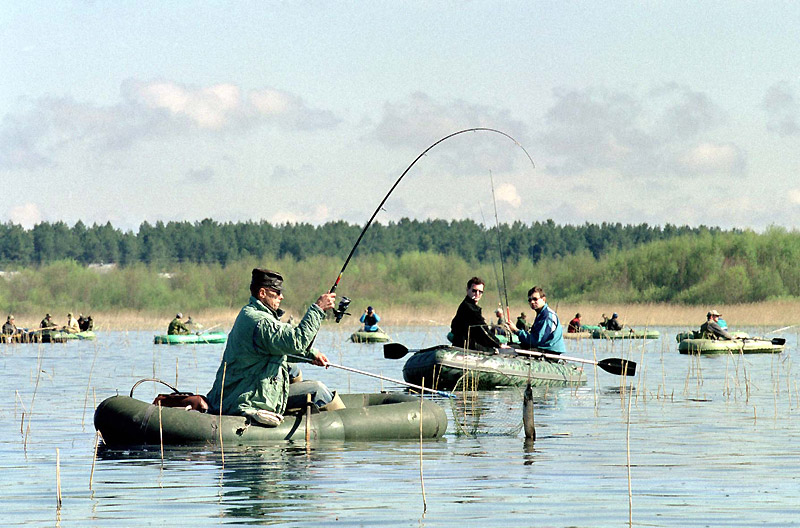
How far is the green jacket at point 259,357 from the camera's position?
10109 millimetres

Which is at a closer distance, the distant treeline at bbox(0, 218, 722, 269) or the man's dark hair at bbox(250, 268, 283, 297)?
the man's dark hair at bbox(250, 268, 283, 297)

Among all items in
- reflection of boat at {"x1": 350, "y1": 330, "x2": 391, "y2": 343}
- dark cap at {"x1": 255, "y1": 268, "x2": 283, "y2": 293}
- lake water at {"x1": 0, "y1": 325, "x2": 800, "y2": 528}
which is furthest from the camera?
reflection of boat at {"x1": 350, "y1": 330, "x2": 391, "y2": 343}

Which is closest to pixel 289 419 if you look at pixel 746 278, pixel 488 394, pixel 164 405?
pixel 164 405

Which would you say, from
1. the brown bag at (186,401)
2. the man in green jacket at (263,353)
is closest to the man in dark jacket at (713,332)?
the man in green jacket at (263,353)

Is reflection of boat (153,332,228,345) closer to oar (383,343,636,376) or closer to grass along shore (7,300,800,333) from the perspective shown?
grass along shore (7,300,800,333)

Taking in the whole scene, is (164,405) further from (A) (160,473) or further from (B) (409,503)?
(B) (409,503)

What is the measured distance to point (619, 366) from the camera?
14.5 metres

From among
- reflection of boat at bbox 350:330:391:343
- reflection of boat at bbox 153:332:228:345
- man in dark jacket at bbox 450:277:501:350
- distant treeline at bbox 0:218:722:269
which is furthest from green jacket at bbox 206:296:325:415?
distant treeline at bbox 0:218:722:269

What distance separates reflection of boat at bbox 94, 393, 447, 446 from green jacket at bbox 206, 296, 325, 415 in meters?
0.18

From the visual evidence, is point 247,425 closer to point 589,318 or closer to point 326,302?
point 326,302

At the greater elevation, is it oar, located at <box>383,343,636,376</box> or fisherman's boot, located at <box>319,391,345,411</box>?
oar, located at <box>383,343,636,376</box>

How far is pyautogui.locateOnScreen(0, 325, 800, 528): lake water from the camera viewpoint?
25.5ft

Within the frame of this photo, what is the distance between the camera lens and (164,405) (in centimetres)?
1121

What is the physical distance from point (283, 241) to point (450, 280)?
3437 cm
